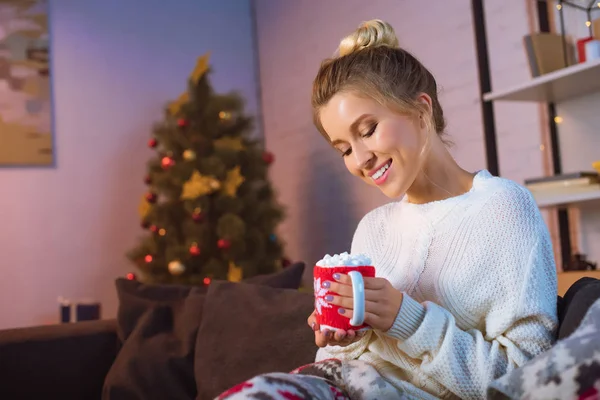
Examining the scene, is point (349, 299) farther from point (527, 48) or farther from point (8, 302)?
point (8, 302)

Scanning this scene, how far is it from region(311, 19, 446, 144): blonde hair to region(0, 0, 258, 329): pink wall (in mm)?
3039

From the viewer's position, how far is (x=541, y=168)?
266cm

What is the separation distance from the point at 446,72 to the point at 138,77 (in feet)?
6.86

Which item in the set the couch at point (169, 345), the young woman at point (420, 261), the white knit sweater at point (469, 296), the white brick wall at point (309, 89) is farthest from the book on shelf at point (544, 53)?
the white knit sweater at point (469, 296)

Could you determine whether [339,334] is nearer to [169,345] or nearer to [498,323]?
[498,323]

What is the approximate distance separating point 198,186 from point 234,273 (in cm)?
48

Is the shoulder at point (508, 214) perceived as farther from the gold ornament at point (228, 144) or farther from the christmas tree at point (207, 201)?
the gold ornament at point (228, 144)

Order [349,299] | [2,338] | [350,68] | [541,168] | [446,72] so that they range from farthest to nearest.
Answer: [446,72] → [541,168] → [2,338] → [350,68] → [349,299]

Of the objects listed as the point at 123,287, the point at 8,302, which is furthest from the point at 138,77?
the point at 123,287

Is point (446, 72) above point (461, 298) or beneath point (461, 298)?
above

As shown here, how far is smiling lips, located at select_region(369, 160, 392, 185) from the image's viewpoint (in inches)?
44.8

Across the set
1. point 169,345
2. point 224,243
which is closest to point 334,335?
point 169,345

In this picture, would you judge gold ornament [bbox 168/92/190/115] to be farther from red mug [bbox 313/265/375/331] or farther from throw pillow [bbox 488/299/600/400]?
throw pillow [bbox 488/299/600/400]

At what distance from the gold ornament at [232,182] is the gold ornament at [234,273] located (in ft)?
1.20
